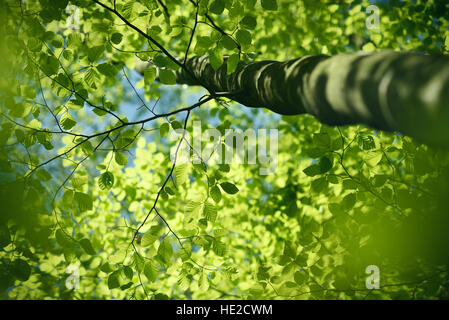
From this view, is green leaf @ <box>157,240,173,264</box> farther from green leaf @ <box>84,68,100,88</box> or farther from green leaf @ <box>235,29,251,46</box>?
green leaf @ <box>235,29,251,46</box>

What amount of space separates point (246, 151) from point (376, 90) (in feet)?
11.5

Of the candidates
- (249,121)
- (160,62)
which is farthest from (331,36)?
(160,62)

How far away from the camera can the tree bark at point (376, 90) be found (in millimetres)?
691

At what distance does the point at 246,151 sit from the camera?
14.1ft

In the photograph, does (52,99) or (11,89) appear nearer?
(11,89)

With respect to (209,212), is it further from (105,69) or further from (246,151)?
(246,151)

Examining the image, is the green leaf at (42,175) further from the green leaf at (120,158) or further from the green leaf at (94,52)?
the green leaf at (94,52)

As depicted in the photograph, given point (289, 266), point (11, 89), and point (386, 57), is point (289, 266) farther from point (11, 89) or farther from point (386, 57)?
point (11, 89)

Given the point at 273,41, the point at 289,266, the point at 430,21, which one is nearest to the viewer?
the point at 289,266

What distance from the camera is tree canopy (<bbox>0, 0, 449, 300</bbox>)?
1.00m

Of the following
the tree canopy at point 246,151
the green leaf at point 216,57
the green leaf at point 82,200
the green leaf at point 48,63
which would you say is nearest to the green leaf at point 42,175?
the tree canopy at point 246,151

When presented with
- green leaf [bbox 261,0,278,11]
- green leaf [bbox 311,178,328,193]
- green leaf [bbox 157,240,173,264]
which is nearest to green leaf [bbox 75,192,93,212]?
green leaf [bbox 157,240,173,264]
